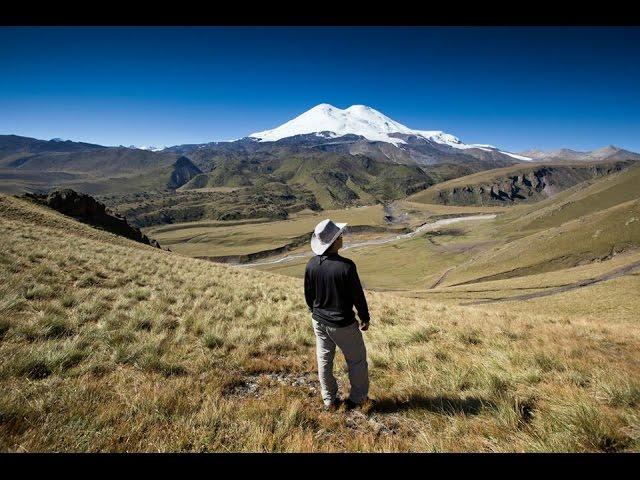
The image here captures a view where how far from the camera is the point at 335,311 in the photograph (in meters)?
4.82

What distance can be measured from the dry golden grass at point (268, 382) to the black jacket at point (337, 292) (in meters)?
1.33

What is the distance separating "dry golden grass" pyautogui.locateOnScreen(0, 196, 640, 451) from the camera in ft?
12.4

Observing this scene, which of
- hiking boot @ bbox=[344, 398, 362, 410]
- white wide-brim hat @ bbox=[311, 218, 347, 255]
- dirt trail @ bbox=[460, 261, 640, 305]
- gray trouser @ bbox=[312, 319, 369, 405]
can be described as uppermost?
white wide-brim hat @ bbox=[311, 218, 347, 255]

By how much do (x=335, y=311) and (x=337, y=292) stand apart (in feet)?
0.95

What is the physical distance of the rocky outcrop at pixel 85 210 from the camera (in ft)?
152

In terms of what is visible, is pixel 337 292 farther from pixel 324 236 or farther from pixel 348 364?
pixel 348 364

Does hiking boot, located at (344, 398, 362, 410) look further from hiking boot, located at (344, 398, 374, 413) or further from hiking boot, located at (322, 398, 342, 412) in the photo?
hiking boot, located at (322, 398, 342, 412)

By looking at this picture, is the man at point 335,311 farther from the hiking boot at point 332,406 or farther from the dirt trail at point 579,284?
the dirt trail at point 579,284

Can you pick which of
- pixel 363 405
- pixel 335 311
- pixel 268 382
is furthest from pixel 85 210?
pixel 363 405

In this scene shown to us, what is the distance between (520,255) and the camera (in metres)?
72.8

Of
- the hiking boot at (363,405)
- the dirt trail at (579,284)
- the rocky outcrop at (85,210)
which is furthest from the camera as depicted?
the rocky outcrop at (85,210)

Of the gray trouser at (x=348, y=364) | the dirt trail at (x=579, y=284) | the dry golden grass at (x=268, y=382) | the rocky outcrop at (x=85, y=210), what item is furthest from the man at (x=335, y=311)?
the rocky outcrop at (x=85, y=210)

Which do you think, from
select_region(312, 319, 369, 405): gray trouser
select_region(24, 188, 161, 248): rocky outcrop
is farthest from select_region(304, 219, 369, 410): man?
select_region(24, 188, 161, 248): rocky outcrop
